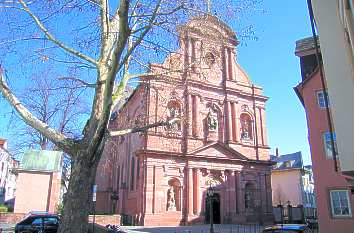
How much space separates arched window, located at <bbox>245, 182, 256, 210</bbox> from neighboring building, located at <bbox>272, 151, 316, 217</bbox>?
19.8 metres

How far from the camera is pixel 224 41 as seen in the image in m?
9.99

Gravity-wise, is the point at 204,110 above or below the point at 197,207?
above

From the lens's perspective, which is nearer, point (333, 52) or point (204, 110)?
point (333, 52)

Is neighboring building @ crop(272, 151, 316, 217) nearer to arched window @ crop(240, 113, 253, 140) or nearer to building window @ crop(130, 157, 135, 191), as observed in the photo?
arched window @ crop(240, 113, 253, 140)

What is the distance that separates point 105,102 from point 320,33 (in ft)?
18.5

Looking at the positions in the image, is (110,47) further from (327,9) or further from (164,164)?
(164,164)

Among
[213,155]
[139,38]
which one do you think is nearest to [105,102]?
[139,38]

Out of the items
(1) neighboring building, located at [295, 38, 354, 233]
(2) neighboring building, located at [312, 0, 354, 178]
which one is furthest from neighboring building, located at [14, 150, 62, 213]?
(2) neighboring building, located at [312, 0, 354, 178]

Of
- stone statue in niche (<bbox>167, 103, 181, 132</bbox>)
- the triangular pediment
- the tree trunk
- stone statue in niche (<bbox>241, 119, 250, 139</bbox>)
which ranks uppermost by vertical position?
stone statue in niche (<bbox>241, 119, 250, 139</bbox>)

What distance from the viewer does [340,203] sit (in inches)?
801

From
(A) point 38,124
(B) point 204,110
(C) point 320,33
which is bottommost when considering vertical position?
(A) point 38,124

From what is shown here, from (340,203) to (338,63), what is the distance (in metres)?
14.5

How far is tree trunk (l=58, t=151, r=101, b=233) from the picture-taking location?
7730 mm

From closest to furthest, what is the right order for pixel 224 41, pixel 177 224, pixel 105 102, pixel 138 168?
1. pixel 105 102
2. pixel 224 41
3. pixel 177 224
4. pixel 138 168
